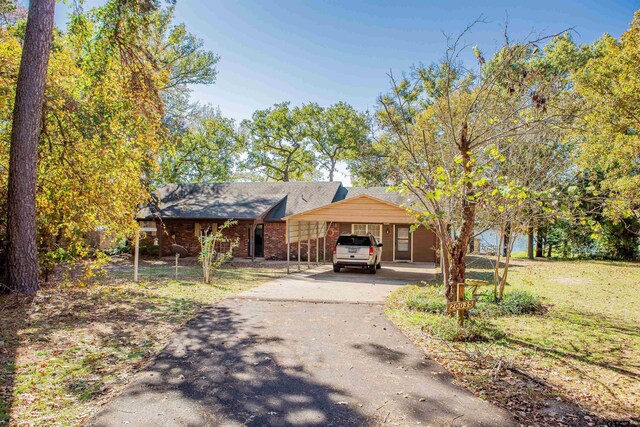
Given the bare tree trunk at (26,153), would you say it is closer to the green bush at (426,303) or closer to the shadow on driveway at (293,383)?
the shadow on driveway at (293,383)

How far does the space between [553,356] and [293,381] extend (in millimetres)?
4125

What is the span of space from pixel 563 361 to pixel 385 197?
1901 cm

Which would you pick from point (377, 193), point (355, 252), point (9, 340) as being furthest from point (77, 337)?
point (377, 193)

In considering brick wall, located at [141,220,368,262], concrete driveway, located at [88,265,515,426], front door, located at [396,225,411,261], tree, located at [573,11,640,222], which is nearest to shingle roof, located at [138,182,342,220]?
brick wall, located at [141,220,368,262]

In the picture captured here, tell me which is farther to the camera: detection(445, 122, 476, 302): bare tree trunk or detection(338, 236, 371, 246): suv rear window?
detection(338, 236, 371, 246): suv rear window

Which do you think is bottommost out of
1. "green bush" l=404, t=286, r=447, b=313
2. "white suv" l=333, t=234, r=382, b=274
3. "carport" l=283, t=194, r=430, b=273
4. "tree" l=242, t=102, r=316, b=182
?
"green bush" l=404, t=286, r=447, b=313

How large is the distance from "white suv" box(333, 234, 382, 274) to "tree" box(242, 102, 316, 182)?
23.5 m

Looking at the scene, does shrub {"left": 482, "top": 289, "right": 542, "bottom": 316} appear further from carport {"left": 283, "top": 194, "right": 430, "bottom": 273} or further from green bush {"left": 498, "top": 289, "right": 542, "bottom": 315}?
carport {"left": 283, "top": 194, "right": 430, "bottom": 273}

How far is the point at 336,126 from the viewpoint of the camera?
1490 inches

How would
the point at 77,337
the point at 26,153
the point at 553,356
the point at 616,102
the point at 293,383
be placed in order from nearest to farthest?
1. the point at 293,383
2. the point at 553,356
3. the point at 77,337
4. the point at 26,153
5. the point at 616,102

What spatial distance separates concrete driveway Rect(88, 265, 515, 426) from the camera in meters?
4.02

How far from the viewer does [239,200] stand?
2403 cm

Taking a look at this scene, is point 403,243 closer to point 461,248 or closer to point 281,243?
point 281,243

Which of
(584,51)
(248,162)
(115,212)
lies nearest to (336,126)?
(248,162)
